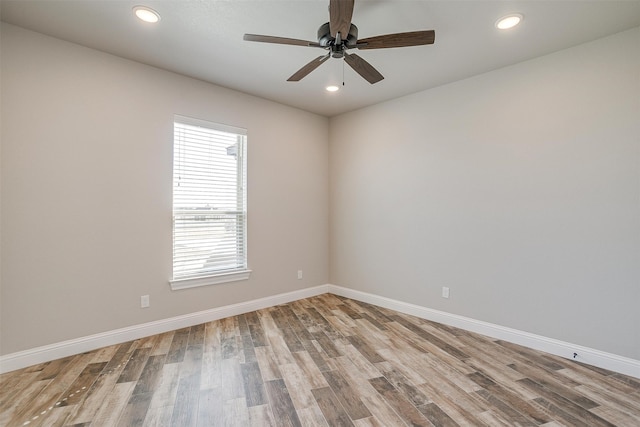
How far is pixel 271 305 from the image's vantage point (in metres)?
4.22

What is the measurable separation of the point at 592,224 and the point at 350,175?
2865 mm

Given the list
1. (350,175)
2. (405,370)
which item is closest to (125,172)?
(350,175)

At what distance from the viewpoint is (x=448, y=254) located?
11.9ft

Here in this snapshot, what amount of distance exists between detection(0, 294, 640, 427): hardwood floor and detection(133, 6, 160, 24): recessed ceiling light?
9.28ft

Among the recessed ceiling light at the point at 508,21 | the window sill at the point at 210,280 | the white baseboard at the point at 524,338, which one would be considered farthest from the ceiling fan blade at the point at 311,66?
the white baseboard at the point at 524,338

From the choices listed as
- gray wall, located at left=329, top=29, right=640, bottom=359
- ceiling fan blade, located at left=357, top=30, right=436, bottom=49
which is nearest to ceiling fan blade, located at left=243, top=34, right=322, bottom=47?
ceiling fan blade, located at left=357, top=30, right=436, bottom=49

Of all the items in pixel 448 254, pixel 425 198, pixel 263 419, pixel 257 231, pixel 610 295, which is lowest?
pixel 263 419

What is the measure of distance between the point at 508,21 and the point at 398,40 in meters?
1.05

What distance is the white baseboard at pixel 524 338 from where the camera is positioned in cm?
252

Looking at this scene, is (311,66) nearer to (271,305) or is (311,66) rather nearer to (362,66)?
(362,66)

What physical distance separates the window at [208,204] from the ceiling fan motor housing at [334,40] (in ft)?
6.60

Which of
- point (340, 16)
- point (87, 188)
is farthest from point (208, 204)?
point (340, 16)

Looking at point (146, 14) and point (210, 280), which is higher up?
point (146, 14)

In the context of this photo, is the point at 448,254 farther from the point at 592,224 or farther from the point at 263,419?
the point at 263,419
